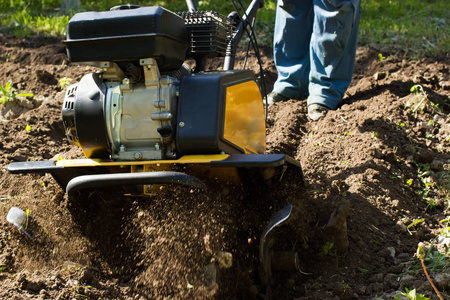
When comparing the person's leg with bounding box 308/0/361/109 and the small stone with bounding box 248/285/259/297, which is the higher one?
the person's leg with bounding box 308/0/361/109

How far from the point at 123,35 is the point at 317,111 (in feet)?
7.18

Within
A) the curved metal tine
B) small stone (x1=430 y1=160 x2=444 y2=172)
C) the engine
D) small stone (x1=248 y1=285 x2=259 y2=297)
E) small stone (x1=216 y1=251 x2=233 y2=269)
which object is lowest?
small stone (x1=248 y1=285 x2=259 y2=297)

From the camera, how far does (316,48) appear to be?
13.7 ft

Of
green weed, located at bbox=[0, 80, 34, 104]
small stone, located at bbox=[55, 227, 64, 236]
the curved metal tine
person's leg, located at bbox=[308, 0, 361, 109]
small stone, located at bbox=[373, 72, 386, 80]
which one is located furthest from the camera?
small stone, located at bbox=[373, 72, 386, 80]

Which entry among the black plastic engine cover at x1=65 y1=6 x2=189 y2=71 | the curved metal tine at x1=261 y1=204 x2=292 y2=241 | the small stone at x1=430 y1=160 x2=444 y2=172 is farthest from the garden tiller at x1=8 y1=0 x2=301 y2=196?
the small stone at x1=430 y1=160 x2=444 y2=172

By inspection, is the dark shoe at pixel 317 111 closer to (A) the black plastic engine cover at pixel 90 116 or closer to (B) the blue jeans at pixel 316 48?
(B) the blue jeans at pixel 316 48

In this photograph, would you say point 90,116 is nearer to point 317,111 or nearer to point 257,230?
point 257,230

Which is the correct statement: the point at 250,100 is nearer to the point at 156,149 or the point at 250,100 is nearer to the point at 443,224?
the point at 156,149

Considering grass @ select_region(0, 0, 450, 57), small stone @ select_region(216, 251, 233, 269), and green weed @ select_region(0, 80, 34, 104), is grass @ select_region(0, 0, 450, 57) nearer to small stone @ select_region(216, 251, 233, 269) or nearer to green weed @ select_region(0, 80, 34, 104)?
green weed @ select_region(0, 80, 34, 104)

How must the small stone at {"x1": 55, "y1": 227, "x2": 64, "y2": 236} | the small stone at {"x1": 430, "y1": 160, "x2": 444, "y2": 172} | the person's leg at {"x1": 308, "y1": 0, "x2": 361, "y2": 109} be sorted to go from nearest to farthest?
the small stone at {"x1": 55, "y1": 227, "x2": 64, "y2": 236} → the small stone at {"x1": 430, "y1": 160, "x2": 444, "y2": 172} → the person's leg at {"x1": 308, "y1": 0, "x2": 361, "y2": 109}

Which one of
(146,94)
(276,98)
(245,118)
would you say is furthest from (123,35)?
(276,98)

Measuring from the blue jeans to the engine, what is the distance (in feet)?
5.43

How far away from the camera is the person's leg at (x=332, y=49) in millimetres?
3978

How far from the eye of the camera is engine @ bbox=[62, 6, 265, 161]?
2359 millimetres
